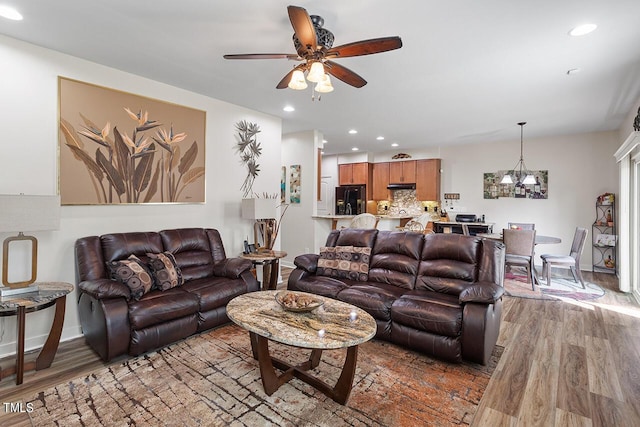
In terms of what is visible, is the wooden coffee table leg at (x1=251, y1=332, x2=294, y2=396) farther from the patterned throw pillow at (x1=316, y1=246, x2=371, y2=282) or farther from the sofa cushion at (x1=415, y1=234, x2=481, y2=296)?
the sofa cushion at (x1=415, y1=234, x2=481, y2=296)

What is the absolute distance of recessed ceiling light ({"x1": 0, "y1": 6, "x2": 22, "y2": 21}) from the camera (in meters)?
2.35

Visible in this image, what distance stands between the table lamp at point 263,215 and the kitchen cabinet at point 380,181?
14.6ft

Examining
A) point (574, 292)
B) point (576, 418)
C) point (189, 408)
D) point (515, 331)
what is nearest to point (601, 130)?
point (574, 292)

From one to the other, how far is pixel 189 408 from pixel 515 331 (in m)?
3.22

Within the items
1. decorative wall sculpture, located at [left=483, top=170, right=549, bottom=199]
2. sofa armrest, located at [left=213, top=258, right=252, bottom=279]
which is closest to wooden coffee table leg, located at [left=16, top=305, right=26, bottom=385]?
sofa armrest, located at [left=213, top=258, right=252, bottom=279]

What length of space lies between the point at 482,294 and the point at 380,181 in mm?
6069

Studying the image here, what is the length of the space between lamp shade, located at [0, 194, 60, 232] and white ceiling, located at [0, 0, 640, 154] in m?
1.41

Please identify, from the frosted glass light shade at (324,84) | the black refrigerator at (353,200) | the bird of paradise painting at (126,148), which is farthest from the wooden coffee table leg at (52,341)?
the black refrigerator at (353,200)

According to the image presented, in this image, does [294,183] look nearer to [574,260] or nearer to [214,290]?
[214,290]

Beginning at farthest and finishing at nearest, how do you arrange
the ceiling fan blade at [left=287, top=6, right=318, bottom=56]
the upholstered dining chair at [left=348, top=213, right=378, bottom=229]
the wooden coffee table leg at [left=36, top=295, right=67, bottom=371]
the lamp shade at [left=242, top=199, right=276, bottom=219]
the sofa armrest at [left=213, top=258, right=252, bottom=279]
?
the upholstered dining chair at [left=348, top=213, right=378, bottom=229] < the lamp shade at [left=242, top=199, right=276, bottom=219] < the sofa armrest at [left=213, top=258, right=252, bottom=279] < the wooden coffee table leg at [left=36, top=295, right=67, bottom=371] < the ceiling fan blade at [left=287, top=6, right=318, bottom=56]

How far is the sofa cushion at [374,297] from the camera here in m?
2.92

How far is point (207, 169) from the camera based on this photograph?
4289mm

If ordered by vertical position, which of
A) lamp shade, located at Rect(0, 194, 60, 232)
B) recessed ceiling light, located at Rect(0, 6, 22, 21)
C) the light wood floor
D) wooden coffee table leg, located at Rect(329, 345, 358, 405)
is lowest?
the light wood floor

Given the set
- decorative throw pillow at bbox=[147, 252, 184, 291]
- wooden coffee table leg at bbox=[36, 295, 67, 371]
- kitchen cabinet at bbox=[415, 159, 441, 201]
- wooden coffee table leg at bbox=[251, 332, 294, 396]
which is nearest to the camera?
wooden coffee table leg at bbox=[251, 332, 294, 396]
